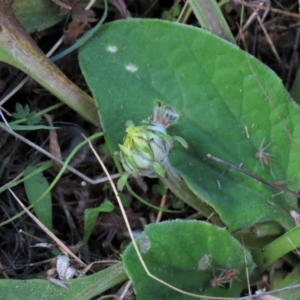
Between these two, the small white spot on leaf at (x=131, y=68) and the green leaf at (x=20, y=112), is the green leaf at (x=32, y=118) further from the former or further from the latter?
the small white spot on leaf at (x=131, y=68)

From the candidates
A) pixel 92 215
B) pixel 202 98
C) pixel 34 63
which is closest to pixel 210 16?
pixel 202 98

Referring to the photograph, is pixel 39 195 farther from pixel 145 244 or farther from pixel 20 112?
pixel 145 244

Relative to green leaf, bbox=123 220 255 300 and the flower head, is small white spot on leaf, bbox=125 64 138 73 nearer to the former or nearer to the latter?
the flower head

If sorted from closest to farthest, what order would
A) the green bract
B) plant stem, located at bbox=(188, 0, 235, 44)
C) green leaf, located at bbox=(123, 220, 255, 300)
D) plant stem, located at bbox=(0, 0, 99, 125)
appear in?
the green bract < green leaf, located at bbox=(123, 220, 255, 300) < plant stem, located at bbox=(0, 0, 99, 125) < plant stem, located at bbox=(188, 0, 235, 44)

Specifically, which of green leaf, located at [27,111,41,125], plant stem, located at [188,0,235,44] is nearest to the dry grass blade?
green leaf, located at [27,111,41,125]

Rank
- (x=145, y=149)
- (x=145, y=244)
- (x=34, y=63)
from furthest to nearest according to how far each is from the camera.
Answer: (x=34, y=63), (x=145, y=244), (x=145, y=149)

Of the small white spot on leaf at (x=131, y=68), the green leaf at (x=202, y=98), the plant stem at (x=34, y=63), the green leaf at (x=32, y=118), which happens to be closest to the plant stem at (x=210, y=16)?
the green leaf at (x=202, y=98)
